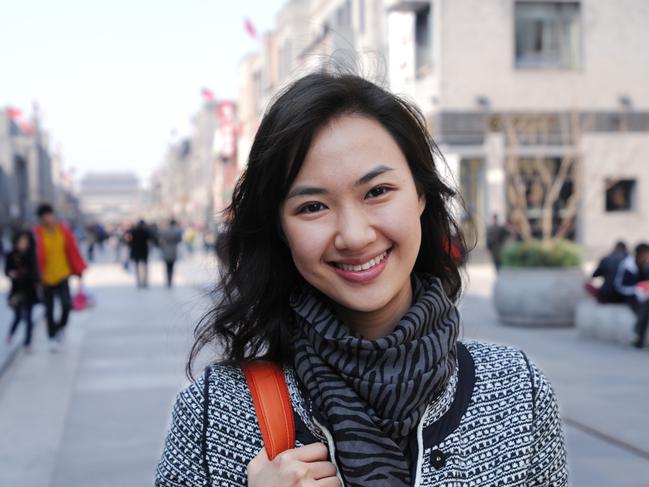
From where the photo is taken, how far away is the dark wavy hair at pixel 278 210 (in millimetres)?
2156

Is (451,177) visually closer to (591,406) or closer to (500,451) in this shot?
(500,451)

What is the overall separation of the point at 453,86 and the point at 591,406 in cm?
2428

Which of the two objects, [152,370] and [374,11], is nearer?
[152,370]

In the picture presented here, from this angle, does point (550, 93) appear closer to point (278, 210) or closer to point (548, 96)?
point (548, 96)

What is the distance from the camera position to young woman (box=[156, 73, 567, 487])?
6.61 ft

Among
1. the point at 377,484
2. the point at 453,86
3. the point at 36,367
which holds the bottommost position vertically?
the point at 36,367

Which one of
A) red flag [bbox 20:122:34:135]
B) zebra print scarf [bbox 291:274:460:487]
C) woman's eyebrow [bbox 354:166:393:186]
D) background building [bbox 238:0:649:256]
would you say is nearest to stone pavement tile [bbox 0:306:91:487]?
zebra print scarf [bbox 291:274:460:487]

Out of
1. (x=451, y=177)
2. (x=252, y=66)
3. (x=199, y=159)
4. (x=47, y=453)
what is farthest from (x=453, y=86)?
(x=199, y=159)

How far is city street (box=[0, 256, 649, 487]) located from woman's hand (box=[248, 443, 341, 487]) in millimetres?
1019

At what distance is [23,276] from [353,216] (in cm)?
1195

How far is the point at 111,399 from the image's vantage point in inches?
377

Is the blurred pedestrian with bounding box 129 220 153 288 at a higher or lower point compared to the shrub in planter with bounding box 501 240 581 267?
lower

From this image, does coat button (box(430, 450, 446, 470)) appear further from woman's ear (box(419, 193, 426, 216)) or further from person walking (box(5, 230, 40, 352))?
person walking (box(5, 230, 40, 352))

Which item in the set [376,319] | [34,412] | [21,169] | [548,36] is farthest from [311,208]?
[21,169]
